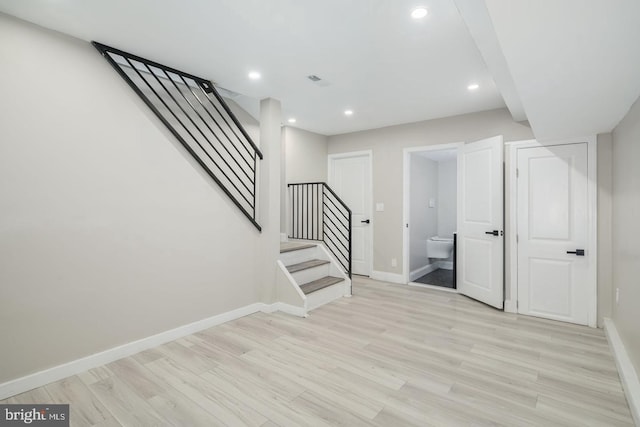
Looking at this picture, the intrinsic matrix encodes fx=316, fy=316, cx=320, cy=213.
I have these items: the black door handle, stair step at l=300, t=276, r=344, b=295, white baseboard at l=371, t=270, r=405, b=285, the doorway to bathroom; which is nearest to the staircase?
stair step at l=300, t=276, r=344, b=295

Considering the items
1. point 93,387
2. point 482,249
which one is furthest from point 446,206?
point 93,387

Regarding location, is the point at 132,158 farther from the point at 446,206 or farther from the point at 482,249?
the point at 446,206

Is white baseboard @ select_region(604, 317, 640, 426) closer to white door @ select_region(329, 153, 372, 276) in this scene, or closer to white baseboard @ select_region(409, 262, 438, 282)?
white baseboard @ select_region(409, 262, 438, 282)

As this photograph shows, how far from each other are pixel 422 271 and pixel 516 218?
236cm

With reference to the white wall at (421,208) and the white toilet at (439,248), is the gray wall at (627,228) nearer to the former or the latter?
the white wall at (421,208)

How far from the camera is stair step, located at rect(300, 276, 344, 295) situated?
3.80 metres

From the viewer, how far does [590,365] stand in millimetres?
2443

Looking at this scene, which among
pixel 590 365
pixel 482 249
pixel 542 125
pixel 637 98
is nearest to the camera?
pixel 637 98

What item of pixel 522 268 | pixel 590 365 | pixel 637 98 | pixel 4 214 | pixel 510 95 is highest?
pixel 510 95

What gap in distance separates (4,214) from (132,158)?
0.89 meters

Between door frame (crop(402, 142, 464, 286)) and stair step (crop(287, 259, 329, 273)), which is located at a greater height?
door frame (crop(402, 142, 464, 286))

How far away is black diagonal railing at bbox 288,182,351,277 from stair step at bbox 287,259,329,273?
2.40 feet

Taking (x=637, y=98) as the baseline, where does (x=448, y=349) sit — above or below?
below

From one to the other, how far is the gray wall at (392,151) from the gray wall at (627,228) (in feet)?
5.46
